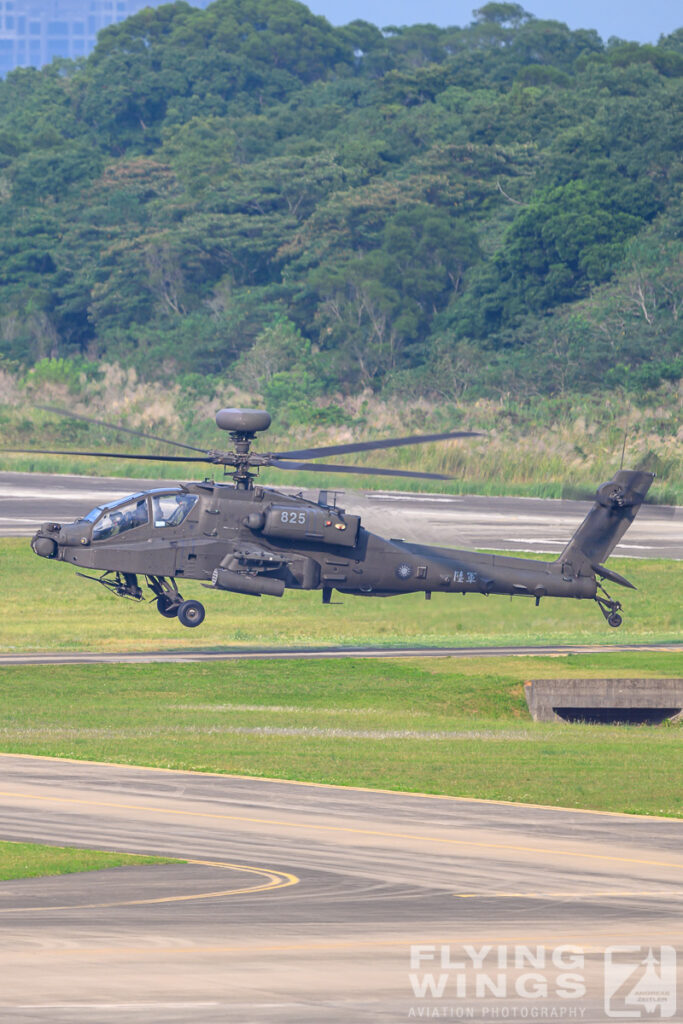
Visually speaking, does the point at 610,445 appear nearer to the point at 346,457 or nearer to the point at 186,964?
the point at 346,457

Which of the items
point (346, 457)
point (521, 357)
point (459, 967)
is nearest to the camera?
point (459, 967)

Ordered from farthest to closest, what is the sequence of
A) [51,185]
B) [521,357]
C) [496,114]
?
[51,185]
[496,114]
[521,357]

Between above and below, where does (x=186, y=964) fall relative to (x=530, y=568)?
below

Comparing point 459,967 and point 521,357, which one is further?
point 521,357

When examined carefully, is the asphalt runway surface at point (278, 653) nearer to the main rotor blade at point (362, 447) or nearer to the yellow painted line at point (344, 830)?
the main rotor blade at point (362, 447)

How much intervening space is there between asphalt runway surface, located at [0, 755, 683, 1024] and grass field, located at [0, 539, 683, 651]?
22.4 meters

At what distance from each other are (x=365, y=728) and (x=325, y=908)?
20.0 m

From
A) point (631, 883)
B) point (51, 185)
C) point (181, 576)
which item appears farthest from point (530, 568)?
point (51, 185)

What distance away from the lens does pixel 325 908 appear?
22531 mm

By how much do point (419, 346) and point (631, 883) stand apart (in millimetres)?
107048

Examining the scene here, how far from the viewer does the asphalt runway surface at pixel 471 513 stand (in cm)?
7825

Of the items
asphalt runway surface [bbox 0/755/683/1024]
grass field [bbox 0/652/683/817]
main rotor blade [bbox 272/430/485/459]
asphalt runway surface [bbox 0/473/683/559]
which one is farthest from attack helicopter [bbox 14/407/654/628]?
asphalt runway surface [bbox 0/473/683/559]

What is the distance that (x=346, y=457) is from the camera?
99438mm

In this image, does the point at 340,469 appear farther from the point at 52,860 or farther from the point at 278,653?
the point at 278,653
